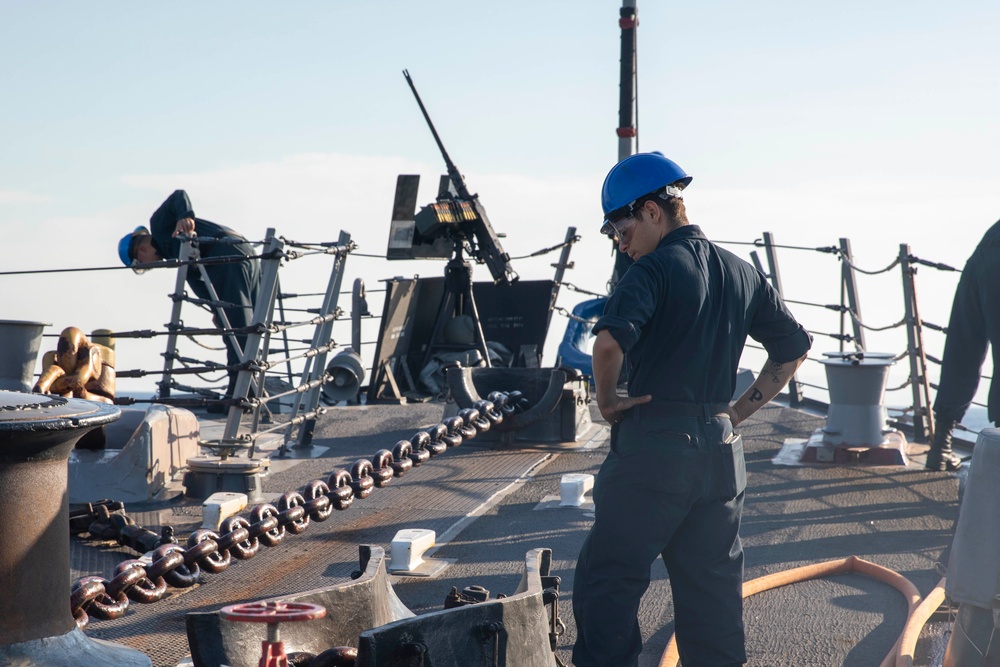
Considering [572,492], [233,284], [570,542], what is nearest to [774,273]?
[233,284]

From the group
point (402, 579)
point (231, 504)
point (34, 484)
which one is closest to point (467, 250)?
point (231, 504)

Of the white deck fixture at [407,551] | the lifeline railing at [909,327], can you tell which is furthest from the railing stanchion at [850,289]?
the white deck fixture at [407,551]

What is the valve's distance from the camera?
217cm

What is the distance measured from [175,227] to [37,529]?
7463 mm

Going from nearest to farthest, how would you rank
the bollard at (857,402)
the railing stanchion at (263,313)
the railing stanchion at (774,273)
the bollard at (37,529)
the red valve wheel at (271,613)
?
1. the red valve wheel at (271,613)
2. the bollard at (37,529)
3. the railing stanchion at (263,313)
4. the bollard at (857,402)
5. the railing stanchion at (774,273)

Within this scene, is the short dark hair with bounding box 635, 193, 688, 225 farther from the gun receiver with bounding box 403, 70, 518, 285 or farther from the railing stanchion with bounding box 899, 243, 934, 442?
the gun receiver with bounding box 403, 70, 518, 285

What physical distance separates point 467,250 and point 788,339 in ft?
27.0

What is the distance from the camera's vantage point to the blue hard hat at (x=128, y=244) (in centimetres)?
966

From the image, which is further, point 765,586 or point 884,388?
point 884,388

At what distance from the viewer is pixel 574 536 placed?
513cm

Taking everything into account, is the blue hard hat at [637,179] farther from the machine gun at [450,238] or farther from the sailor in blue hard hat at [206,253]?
the machine gun at [450,238]

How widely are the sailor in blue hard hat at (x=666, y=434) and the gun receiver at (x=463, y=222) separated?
7900 mm

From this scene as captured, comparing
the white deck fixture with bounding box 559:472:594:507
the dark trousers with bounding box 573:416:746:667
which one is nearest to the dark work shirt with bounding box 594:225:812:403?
the dark trousers with bounding box 573:416:746:667

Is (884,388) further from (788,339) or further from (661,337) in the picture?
(661,337)
